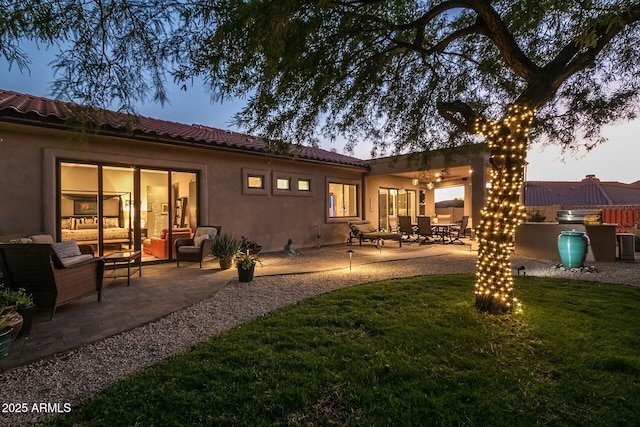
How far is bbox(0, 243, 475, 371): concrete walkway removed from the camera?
122 inches

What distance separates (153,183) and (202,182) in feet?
4.59

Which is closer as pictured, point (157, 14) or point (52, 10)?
point (52, 10)

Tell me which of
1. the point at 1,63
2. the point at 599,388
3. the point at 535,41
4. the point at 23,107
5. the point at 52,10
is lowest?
the point at 599,388

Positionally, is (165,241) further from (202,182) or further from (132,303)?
(132,303)

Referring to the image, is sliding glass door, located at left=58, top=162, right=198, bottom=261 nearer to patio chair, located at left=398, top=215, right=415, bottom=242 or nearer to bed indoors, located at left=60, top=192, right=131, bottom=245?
bed indoors, located at left=60, top=192, right=131, bottom=245

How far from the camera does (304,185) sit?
11.4 metres

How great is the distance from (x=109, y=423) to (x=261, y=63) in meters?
3.30

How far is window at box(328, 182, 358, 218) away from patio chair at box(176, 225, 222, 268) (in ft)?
18.7

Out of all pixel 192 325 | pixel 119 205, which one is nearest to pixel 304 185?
pixel 119 205

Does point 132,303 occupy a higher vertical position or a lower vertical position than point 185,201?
lower

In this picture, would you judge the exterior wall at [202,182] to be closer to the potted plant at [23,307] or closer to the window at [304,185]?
the window at [304,185]

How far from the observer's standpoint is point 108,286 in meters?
5.51

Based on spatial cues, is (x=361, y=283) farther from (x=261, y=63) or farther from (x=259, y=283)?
(x=261, y=63)

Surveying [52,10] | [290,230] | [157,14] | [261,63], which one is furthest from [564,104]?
[290,230]
